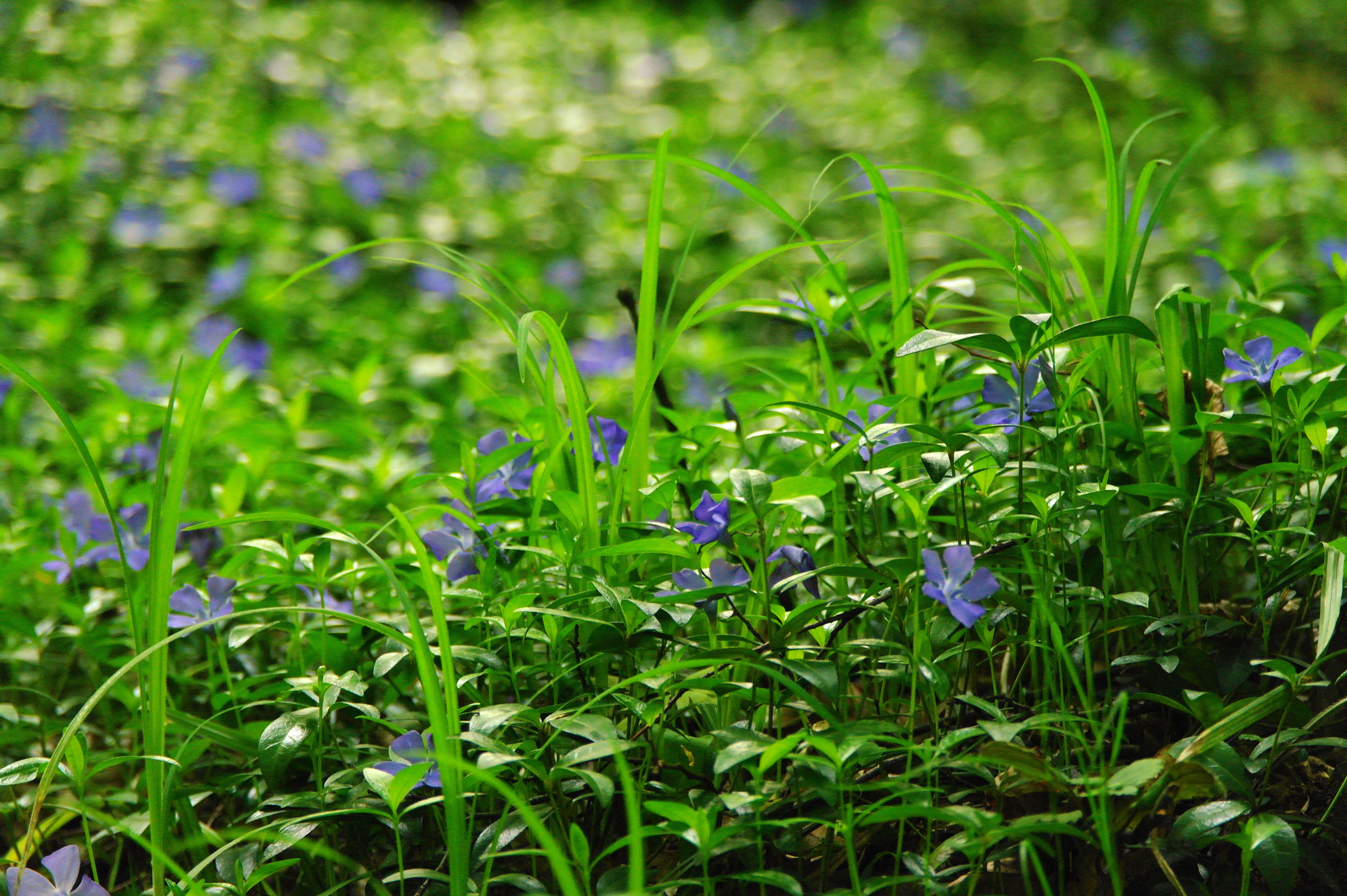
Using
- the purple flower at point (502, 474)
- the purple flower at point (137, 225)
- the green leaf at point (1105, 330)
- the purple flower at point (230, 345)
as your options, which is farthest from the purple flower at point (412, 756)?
the purple flower at point (137, 225)

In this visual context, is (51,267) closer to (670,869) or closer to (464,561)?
(464,561)

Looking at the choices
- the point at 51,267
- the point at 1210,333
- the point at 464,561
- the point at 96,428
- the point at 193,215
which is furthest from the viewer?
the point at 193,215

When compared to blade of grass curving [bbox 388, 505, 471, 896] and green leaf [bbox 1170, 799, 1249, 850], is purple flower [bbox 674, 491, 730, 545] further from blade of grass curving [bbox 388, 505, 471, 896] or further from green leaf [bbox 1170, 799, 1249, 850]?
green leaf [bbox 1170, 799, 1249, 850]

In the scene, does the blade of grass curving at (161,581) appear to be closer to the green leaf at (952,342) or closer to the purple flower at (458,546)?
the purple flower at (458,546)

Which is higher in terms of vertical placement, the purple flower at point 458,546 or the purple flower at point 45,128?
the purple flower at point 458,546

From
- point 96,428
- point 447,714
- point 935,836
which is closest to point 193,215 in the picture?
point 96,428

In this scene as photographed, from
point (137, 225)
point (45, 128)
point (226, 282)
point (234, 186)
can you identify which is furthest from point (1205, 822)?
point (45, 128)

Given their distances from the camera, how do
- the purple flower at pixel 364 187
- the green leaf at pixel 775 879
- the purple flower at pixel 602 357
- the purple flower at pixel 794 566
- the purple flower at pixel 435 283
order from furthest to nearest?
the purple flower at pixel 364 187 < the purple flower at pixel 435 283 < the purple flower at pixel 602 357 < the purple flower at pixel 794 566 < the green leaf at pixel 775 879
